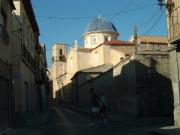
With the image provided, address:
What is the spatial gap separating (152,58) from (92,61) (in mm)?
54594

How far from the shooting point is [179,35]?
1905 centimetres

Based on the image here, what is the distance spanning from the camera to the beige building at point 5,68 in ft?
64.8

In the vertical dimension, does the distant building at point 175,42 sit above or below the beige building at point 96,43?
below

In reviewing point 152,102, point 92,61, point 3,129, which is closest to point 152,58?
point 152,102

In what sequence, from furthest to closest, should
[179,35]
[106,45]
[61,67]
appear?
[61,67] → [106,45] → [179,35]

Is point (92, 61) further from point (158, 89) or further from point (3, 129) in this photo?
point (3, 129)

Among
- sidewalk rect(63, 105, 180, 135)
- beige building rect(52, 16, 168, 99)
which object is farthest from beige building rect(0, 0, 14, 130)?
beige building rect(52, 16, 168, 99)

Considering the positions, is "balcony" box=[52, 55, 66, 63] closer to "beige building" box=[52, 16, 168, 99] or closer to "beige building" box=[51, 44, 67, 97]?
"beige building" box=[51, 44, 67, 97]

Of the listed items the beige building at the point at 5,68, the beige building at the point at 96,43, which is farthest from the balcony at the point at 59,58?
the beige building at the point at 5,68

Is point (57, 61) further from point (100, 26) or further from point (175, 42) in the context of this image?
point (175, 42)

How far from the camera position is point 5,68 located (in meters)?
20.8

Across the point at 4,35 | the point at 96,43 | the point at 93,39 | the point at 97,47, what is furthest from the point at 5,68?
the point at 93,39

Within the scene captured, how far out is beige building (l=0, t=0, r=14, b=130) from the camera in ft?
64.8

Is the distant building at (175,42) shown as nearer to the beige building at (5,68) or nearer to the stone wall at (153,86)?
the beige building at (5,68)
